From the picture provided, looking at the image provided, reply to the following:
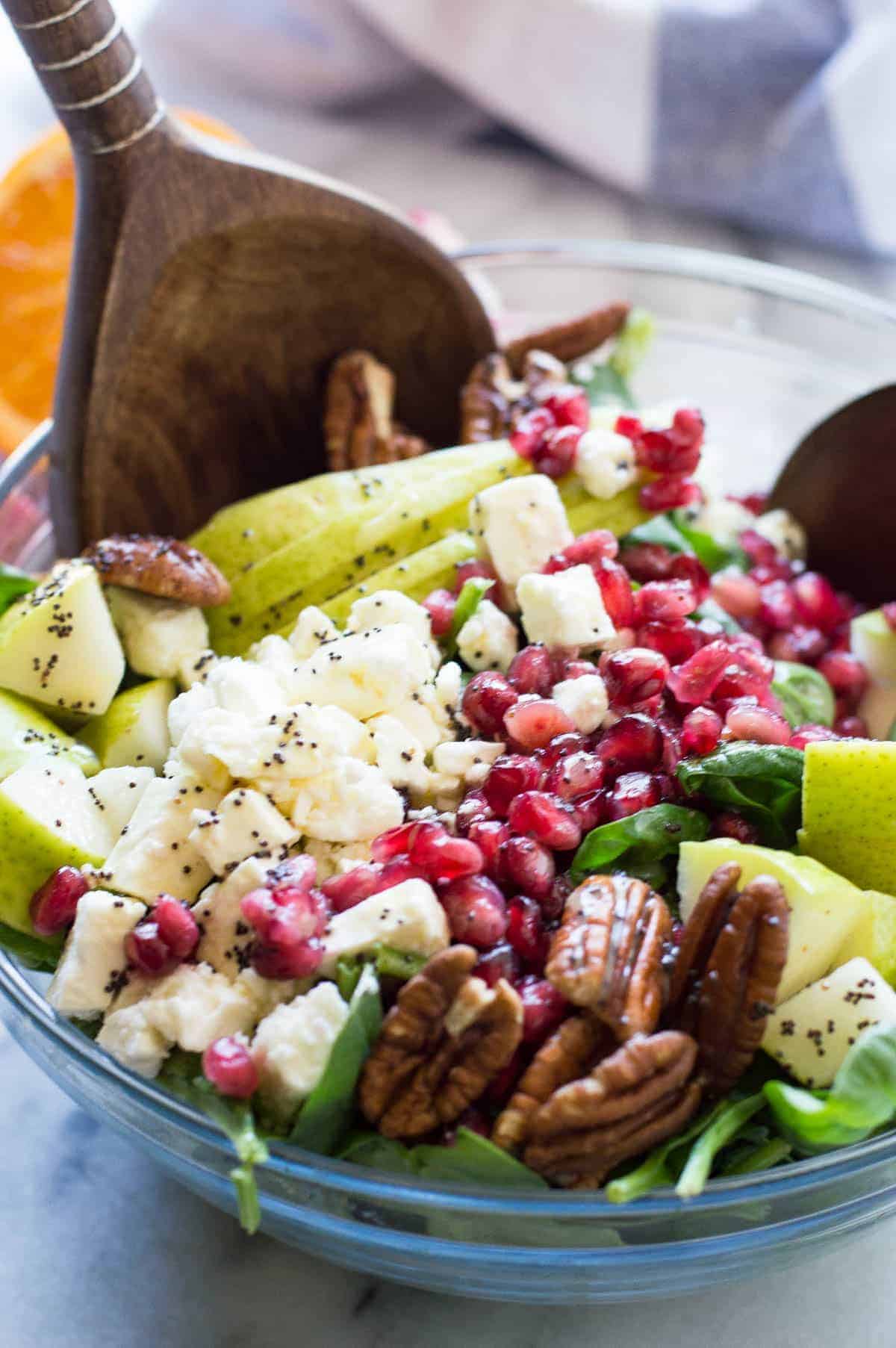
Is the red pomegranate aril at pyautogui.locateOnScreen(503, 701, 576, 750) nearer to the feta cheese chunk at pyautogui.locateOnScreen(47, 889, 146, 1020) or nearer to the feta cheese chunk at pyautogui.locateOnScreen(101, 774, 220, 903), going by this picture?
the feta cheese chunk at pyautogui.locateOnScreen(101, 774, 220, 903)

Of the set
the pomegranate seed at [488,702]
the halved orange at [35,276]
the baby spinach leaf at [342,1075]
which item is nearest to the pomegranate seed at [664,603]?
the pomegranate seed at [488,702]

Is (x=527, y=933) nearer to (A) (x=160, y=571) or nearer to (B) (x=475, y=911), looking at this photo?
(B) (x=475, y=911)

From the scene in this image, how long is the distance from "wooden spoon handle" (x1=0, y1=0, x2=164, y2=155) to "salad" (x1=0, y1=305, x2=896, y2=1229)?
566 millimetres

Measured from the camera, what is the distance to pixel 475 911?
1.39m

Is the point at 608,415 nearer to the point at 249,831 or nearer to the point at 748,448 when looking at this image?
the point at 748,448

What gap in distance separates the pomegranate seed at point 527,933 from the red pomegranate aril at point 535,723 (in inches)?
8.7

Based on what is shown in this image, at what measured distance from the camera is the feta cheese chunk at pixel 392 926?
1.35 m

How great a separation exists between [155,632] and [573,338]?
3.49ft

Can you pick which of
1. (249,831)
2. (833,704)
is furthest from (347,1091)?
(833,704)

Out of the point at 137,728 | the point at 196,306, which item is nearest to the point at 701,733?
the point at 137,728

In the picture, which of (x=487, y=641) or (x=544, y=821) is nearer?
(x=544, y=821)

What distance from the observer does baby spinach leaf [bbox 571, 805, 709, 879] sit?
1492 millimetres

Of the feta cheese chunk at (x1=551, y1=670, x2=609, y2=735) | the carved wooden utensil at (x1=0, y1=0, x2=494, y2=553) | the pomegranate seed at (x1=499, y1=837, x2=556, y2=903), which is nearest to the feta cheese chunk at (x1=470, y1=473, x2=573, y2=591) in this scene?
the feta cheese chunk at (x1=551, y1=670, x2=609, y2=735)

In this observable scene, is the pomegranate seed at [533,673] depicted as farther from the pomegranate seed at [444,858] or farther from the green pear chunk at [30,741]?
the green pear chunk at [30,741]
